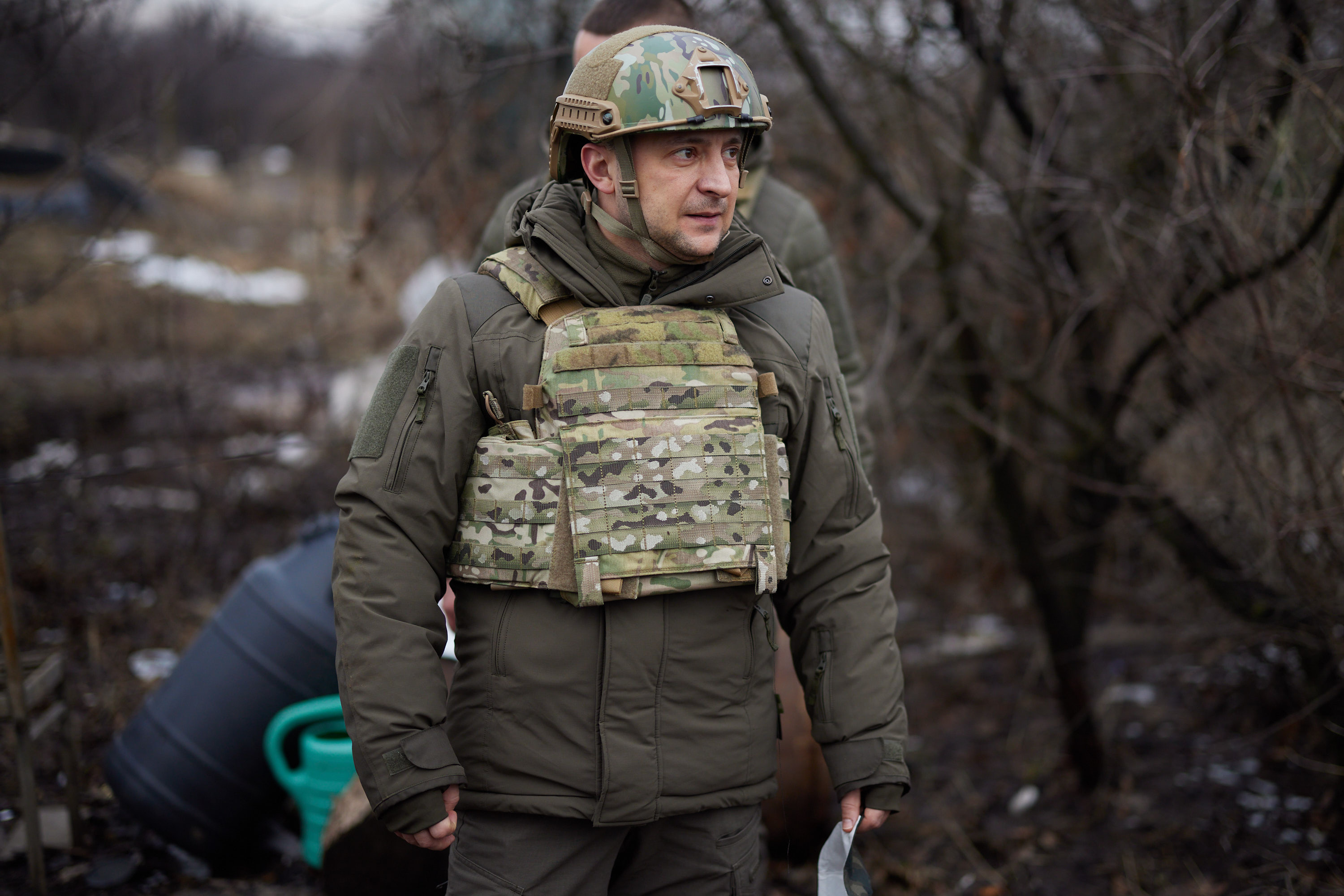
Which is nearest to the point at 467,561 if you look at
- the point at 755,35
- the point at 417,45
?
the point at 755,35

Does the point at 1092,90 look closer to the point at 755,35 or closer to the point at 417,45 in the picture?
the point at 755,35

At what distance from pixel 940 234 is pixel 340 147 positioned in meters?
6.95

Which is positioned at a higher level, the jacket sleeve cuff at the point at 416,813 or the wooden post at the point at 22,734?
the jacket sleeve cuff at the point at 416,813

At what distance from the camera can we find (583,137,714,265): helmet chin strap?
1901mm

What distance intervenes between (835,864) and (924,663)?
144 inches

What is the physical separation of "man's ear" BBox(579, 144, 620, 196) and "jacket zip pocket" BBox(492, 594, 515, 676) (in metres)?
0.82

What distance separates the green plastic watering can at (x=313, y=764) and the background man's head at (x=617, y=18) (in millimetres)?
2003

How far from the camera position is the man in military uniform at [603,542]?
1.80m

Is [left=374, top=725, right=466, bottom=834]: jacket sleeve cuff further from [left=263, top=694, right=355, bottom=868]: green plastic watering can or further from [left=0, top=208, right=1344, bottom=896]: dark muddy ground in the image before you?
[left=0, top=208, right=1344, bottom=896]: dark muddy ground

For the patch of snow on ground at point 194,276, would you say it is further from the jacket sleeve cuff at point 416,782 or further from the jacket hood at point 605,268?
the jacket sleeve cuff at point 416,782

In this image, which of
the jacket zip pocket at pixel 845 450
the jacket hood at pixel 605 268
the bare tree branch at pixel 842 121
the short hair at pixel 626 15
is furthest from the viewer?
the bare tree branch at pixel 842 121

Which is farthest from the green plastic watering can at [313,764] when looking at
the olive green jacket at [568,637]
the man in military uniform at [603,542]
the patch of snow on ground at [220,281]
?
the patch of snow on ground at [220,281]

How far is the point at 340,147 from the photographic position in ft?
30.5

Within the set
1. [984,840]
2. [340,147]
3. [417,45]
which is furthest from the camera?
[340,147]
